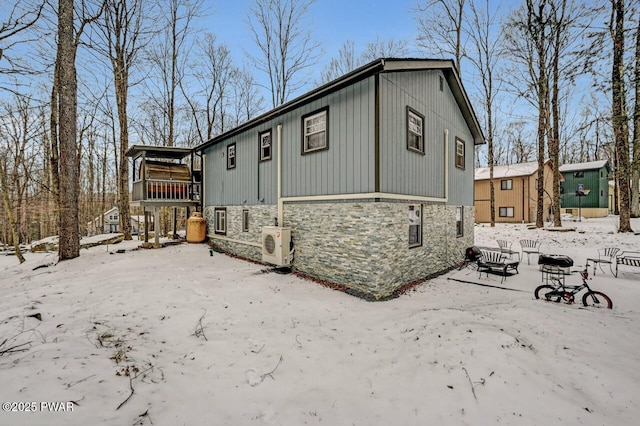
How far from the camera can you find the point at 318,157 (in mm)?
8031

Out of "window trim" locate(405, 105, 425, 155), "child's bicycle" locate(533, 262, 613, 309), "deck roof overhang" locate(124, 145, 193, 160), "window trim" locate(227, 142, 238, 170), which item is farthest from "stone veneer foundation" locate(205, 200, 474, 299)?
"deck roof overhang" locate(124, 145, 193, 160)

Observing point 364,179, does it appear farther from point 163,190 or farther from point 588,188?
point 588,188

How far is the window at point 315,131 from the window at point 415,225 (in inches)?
132

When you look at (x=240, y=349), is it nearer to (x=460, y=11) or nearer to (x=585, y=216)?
(x=460, y=11)

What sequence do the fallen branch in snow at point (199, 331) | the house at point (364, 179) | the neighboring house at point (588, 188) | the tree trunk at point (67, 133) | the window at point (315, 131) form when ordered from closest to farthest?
the fallen branch in snow at point (199, 331)
the house at point (364, 179)
the window at point (315, 131)
the tree trunk at point (67, 133)
the neighboring house at point (588, 188)

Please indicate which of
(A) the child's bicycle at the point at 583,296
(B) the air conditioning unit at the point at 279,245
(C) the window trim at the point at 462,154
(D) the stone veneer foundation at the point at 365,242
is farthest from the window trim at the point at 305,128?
(A) the child's bicycle at the point at 583,296

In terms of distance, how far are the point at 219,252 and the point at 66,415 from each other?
9.76m

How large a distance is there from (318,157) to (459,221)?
6935 mm

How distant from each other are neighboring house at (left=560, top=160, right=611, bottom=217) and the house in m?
24.6

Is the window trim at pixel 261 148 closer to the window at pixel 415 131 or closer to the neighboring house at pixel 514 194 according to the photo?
the window at pixel 415 131

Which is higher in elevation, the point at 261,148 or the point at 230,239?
the point at 261,148

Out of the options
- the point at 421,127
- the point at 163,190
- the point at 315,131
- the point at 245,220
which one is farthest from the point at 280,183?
the point at 163,190

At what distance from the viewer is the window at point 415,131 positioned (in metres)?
7.94

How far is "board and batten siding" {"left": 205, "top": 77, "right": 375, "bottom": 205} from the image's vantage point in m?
6.89
